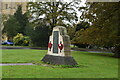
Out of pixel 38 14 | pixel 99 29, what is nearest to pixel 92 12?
pixel 99 29

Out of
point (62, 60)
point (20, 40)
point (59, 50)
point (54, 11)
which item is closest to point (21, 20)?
point (20, 40)

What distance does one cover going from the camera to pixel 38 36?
1199 inches

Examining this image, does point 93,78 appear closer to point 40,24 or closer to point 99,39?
point 99,39

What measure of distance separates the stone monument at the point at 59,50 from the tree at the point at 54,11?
66.6ft

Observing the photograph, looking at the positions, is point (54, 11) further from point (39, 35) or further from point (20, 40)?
point (20, 40)

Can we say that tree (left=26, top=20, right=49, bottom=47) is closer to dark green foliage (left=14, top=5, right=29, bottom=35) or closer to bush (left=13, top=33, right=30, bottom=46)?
bush (left=13, top=33, right=30, bottom=46)

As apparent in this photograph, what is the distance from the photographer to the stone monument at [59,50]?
35.1 ft

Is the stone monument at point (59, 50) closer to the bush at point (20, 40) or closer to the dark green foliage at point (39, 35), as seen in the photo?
the dark green foliage at point (39, 35)

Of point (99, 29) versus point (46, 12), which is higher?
point (46, 12)

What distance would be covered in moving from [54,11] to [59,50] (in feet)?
70.0

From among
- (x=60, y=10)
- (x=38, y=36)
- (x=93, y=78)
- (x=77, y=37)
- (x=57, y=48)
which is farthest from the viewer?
(x=60, y=10)

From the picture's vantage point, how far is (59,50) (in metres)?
10.9

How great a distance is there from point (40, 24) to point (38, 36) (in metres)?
2.88

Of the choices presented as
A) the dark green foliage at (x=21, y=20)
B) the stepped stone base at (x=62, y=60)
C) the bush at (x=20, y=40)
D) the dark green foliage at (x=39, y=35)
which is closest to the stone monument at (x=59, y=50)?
the stepped stone base at (x=62, y=60)
